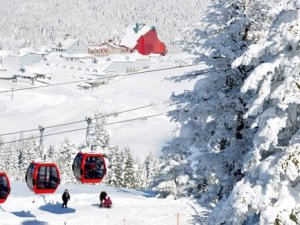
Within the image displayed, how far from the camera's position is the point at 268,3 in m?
16.9

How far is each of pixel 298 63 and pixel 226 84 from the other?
6651 millimetres

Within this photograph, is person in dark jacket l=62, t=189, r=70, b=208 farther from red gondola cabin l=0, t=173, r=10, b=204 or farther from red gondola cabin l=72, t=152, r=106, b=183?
red gondola cabin l=0, t=173, r=10, b=204

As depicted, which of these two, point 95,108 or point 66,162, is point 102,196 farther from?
point 95,108

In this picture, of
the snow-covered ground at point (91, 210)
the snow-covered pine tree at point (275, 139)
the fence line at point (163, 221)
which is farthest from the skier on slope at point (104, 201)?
the snow-covered pine tree at point (275, 139)

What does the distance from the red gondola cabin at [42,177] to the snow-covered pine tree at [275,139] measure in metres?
16.5

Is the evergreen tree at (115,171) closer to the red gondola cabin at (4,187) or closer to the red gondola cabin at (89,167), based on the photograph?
the red gondola cabin at (89,167)

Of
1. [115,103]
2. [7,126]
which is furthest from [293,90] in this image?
[115,103]

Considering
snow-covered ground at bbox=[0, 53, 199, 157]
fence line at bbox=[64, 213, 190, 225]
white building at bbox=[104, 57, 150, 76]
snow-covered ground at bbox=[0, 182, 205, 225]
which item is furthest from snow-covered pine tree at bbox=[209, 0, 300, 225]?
white building at bbox=[104, 57, 150, 76]

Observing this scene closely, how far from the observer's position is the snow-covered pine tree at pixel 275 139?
9.70 metres

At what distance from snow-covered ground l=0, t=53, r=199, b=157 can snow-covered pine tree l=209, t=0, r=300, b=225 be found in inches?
3150

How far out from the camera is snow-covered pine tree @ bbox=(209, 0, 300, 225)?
9703 mm

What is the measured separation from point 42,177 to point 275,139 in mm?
17722

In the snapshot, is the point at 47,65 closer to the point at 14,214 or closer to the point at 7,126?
the point at 7,126

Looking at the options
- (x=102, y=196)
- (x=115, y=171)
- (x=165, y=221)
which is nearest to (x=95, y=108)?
(x=115, y=171)
